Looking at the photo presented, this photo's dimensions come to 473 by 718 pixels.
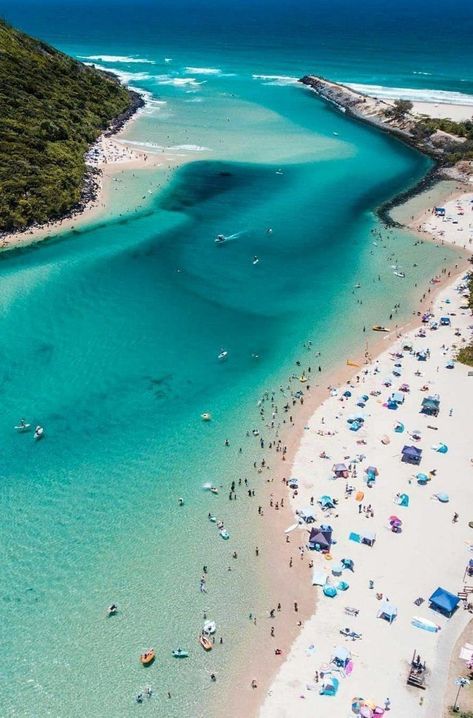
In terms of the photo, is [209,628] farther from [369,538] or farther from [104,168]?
[104,168]

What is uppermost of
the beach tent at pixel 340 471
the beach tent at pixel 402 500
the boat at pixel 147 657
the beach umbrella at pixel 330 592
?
the beach tent at pixel 340 471

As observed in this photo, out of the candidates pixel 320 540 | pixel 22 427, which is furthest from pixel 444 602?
pixel 22 427

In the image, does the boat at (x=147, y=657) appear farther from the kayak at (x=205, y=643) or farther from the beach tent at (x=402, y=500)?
the beach tent at (x=402, y=500)

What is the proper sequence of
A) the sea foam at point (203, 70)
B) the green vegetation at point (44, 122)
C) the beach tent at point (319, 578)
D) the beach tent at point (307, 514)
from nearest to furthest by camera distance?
the beach tent at point (319, 578), the beach tent at point (307, 514), the green vegetation at point (44, 122), the sea foam at point (203, 70)

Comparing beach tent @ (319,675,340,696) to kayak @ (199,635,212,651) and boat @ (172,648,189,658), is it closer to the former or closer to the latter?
kayak @ (199,635,212,651)

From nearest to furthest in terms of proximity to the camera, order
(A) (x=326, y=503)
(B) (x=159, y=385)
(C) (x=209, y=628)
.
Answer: (C) (x=209, y=628) → (A) (x=326, y=503) → (B) (x=159, y=385)

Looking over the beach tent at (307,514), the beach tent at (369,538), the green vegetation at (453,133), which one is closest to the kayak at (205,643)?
the beach tent at (307,514)

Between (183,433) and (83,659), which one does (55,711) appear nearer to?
(83,659)

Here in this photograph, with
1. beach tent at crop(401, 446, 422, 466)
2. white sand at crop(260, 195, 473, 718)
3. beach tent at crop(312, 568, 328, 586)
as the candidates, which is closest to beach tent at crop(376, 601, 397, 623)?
white sand at crop(260, 195, 473, 718)
